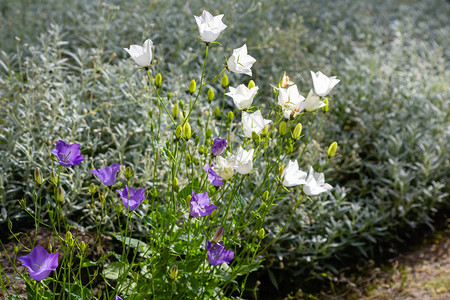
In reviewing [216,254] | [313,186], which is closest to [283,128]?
[313,186]

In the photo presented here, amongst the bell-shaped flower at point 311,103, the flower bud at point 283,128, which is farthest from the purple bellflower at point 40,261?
the bell-shaped flower at point 311,103

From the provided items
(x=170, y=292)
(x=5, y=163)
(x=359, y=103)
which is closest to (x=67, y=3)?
(x=5, y=163)

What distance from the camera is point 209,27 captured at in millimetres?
1585

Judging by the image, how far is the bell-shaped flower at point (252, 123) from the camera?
1594mm

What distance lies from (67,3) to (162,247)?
3089 mm

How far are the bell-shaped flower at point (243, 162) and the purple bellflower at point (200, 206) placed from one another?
14cm

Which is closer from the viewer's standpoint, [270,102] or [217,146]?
[217,146]

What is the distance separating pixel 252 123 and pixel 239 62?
206mm

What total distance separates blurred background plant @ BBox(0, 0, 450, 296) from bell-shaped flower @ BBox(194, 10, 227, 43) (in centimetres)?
30

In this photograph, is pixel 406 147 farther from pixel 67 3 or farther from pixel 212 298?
pixel 67 3

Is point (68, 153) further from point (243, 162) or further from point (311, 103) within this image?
point (311, 103)

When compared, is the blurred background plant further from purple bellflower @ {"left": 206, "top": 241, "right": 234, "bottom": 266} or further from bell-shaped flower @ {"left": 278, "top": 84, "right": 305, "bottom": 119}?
purple bellflower @ {"left": 206, "top": 241, "right": 234, "bottom": 266}

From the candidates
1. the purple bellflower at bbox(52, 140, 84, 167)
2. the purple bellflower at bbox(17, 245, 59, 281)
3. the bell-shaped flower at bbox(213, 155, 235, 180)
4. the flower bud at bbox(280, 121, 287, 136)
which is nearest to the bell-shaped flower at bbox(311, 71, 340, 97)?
the flower bud at bbox(280, 121, 287, 136)

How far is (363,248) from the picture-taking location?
9.37 feet
